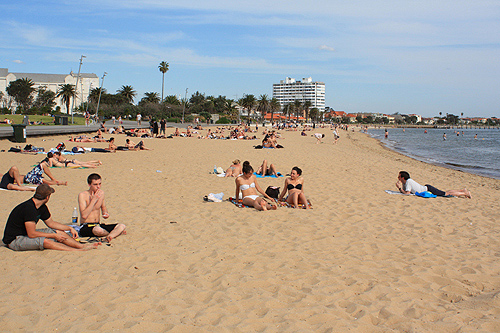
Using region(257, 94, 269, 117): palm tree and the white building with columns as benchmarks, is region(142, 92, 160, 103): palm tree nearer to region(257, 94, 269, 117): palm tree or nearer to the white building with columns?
the white building with columns

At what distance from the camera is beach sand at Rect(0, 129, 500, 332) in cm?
344

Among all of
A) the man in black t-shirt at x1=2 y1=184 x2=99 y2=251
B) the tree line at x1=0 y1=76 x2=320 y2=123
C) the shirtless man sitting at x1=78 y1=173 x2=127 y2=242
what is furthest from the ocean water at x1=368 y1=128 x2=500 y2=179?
the tree line at x1=0 y1=76 x2=320 y2=123

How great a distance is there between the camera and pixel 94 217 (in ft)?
19.1

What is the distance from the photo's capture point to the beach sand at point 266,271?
344cm

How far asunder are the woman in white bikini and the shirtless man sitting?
106 inches

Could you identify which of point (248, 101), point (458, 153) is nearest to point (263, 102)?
point (248, 101)

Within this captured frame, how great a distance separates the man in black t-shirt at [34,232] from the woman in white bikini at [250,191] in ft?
11.0

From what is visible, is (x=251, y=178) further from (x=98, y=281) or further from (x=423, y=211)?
(x=98, y=281)

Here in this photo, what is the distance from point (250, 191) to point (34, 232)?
4.06 meters

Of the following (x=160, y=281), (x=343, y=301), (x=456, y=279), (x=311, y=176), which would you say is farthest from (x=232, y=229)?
(x=311, y=176)

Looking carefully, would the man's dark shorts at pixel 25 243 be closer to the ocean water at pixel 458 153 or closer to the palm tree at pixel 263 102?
the ocean water at pixel 458 153

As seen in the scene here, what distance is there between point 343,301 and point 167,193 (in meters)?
5.94

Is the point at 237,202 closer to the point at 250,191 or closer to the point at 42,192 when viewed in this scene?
the point at 250,191

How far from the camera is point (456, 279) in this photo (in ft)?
14.5
